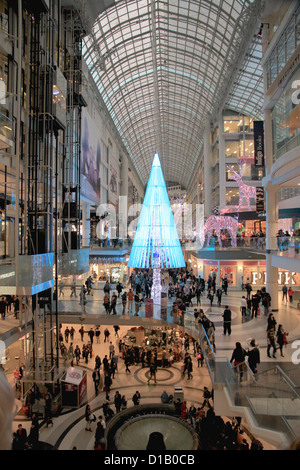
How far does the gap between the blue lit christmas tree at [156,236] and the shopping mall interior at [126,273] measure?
0.08 metres

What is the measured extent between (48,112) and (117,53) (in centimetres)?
2533

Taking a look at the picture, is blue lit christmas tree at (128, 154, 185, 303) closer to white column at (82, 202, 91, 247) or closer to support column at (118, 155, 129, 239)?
white column at (82, 202, 91, 247)

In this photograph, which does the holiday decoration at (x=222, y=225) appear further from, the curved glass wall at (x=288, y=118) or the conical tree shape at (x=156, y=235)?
the conical tree shape at (x=156, y=235)

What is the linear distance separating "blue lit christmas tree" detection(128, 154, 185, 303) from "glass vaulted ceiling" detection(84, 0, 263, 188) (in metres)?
15.0

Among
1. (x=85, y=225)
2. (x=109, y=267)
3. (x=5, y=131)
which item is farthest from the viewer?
(x=109, y=267)

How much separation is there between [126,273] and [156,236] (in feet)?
58.9

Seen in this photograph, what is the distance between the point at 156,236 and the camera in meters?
17.0

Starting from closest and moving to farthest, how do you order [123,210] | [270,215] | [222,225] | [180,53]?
[270,215]
[222,225]
[180,53]
[123,210]

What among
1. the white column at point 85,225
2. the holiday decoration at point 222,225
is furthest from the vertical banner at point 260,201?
the white column at point 85,225

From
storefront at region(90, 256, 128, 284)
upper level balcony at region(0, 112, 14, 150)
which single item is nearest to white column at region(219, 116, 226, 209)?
storefront at region(90, 256, 128, 284)

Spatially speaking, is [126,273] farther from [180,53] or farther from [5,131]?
[5,131]

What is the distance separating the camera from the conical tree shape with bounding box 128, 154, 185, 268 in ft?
55.1

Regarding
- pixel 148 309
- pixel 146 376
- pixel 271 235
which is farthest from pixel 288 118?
pixel 146 376
